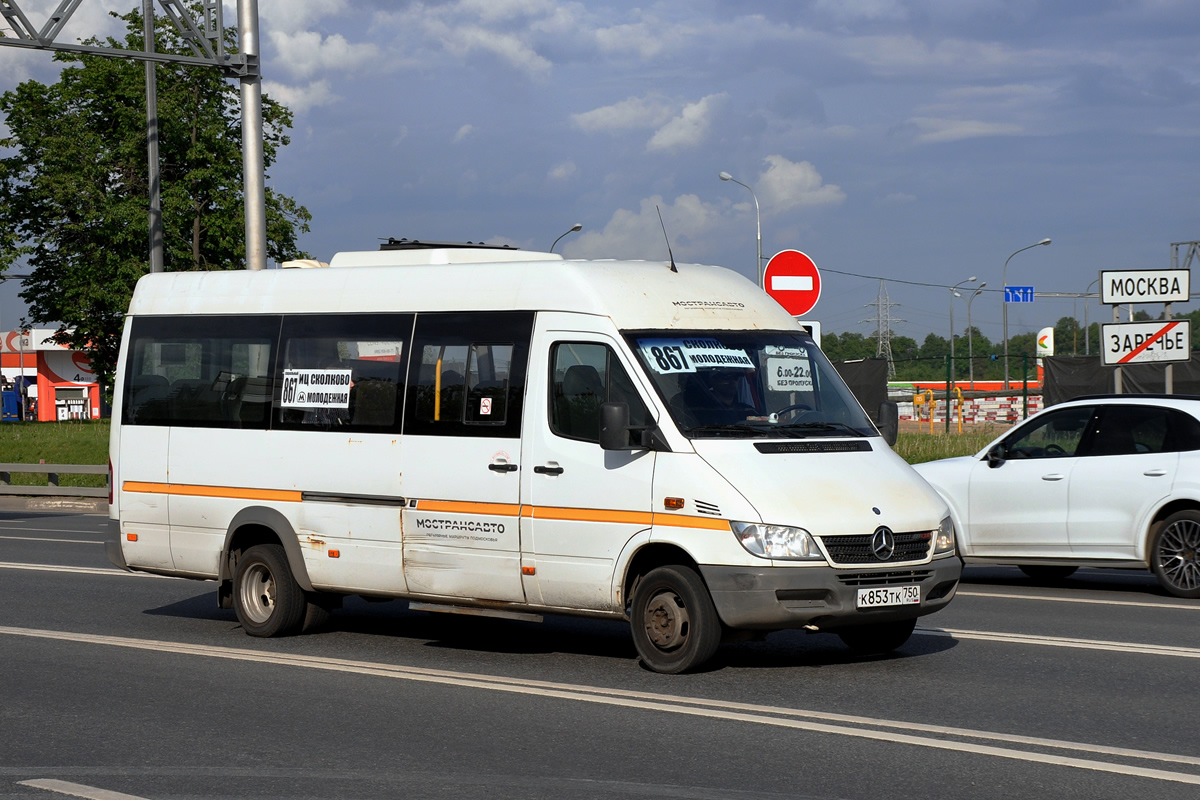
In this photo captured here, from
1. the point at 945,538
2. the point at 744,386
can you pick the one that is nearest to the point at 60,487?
the point at 744,386

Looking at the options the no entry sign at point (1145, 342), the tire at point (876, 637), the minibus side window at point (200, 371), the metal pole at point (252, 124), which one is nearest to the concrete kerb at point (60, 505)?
the metal pole at point (252, 124)

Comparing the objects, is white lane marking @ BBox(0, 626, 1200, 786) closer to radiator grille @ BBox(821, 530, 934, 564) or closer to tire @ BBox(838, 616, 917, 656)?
radiator grille @ BBox(821, 530, 934, 564)

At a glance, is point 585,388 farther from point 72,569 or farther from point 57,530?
point 57,530

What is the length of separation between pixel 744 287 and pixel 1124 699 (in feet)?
12.0

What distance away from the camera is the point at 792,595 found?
326 inches

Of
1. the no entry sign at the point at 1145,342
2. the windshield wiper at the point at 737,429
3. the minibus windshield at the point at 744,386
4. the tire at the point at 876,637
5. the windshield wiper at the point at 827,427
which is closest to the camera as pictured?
the windshield wiper at the point at 737,429

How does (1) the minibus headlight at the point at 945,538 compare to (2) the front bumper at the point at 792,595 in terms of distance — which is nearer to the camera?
(2) the front bumper at the point at 792,595

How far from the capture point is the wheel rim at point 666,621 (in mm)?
8648

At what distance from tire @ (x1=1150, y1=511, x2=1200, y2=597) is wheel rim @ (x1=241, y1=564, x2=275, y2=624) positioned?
7191mm

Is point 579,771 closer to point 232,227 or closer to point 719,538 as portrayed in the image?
point 719,538

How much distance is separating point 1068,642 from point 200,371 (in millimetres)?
6519

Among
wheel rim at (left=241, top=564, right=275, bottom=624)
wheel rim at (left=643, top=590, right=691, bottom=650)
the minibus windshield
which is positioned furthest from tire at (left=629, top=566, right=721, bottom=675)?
wheel rim at (left=241, top=564, right=275, bottom=624)

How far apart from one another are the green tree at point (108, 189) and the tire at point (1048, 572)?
3780 cm

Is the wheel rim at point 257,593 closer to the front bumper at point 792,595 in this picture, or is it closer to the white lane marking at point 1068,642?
the front bumper at point 792,595
